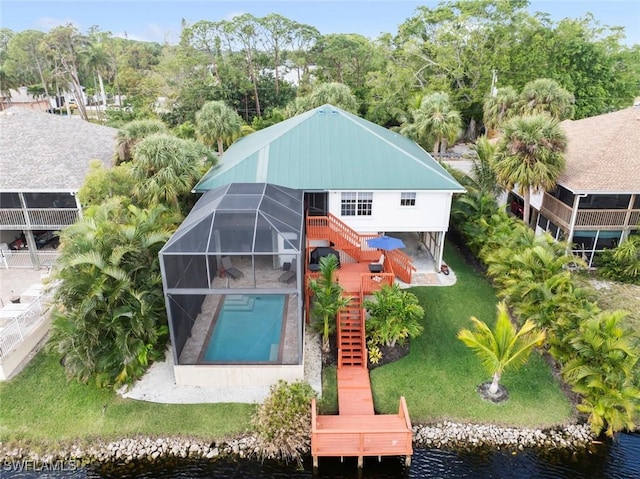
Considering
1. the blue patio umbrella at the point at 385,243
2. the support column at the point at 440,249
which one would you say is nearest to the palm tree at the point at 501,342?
the blue patio umbrella at the point at 385,243

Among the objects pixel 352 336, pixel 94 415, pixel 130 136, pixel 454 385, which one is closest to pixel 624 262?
pixel 454 385

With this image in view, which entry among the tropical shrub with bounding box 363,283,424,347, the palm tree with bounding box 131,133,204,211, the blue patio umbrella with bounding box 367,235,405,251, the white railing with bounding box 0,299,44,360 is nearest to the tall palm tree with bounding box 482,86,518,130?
the blue patio umbrella with bounding box 367,235,405,251

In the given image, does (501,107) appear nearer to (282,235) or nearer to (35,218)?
(282,235)

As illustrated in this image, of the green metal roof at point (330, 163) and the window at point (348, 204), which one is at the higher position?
the green metal roof at point (330, 163)

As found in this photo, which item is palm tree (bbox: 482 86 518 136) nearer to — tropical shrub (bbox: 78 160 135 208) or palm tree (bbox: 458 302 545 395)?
palm tree (bbox: 458 302 545 395)

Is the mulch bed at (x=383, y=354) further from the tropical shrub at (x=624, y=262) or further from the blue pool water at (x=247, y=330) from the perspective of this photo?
the tropical shrub at (x=624, y=262)

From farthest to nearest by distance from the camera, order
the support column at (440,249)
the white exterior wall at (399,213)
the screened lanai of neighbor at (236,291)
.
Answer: the support column at (440,249) < the white exterior wall at (399,213) < the screened lanai of neighbor at (236,291)
